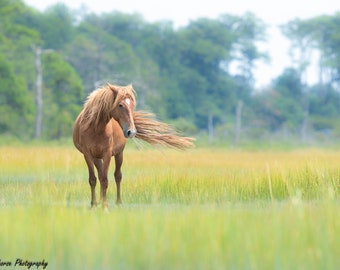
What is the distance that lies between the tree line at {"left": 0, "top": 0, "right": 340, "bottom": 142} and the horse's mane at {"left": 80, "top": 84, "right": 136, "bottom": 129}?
116 ft

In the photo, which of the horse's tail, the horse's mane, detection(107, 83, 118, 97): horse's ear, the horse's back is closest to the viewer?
the horse's mane

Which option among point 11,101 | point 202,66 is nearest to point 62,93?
point 11,101

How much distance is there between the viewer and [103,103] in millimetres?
10039

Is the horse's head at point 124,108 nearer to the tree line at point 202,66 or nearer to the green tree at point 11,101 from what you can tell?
the green tree at point 11,101

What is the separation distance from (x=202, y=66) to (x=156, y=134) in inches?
1975

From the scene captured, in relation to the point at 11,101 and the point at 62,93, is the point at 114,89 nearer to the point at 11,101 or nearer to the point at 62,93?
the point at 11,101

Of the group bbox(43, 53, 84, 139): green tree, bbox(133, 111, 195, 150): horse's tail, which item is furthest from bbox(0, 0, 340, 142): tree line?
bbox(133, 111, 195, 150): horse's tail

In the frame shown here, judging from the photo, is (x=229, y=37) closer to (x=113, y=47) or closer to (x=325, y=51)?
(x=325, y=51)

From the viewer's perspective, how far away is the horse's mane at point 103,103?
32.2 feet

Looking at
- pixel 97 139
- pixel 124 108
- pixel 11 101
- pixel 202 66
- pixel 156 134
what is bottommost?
pixel 97 139

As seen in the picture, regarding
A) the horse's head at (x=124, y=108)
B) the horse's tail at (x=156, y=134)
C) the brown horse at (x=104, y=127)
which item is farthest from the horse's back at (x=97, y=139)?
the horse's tail at (x=156, y=134)

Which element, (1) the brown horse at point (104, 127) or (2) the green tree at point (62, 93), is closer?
(1) the brown horse at point (104, 127)

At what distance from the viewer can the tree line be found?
50.6m

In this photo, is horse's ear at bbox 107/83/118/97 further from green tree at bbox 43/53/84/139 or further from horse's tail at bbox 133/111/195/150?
green tree at bbox 43/53/84/139
